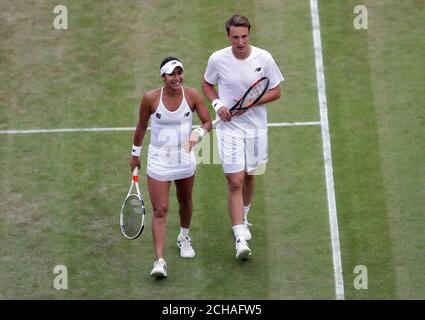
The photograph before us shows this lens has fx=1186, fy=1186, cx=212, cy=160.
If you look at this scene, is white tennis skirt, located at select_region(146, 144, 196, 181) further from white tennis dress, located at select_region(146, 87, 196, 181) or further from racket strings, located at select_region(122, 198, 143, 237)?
racket strings, located at select_region(122, 198, 143, 237)

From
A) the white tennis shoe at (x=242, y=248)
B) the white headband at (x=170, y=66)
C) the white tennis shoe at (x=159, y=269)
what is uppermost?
the white headband at (x=170, y=66)

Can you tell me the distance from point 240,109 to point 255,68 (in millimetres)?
517

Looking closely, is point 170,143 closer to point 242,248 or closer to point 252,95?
point 252,95

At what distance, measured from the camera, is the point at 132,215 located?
13648mm

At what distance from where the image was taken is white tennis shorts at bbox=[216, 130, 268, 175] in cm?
1386

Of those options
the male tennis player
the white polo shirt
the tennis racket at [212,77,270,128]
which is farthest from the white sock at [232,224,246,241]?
the tennis racket at [212,77,270,128]

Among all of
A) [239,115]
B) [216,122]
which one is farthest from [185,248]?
[239,115]

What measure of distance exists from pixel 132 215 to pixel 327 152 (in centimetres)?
348

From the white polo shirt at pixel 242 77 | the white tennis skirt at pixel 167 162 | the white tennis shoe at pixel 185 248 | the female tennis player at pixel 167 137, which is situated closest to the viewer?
the female tennis player at pixel 167 137

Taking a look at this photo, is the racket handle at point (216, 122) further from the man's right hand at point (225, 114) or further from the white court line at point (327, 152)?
the white court line at point (327, 152)

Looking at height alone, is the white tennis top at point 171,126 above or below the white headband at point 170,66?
below

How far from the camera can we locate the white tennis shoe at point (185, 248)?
14148mm

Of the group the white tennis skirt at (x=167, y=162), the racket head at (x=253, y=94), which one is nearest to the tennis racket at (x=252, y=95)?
the racket head at (x=253, y=94)
